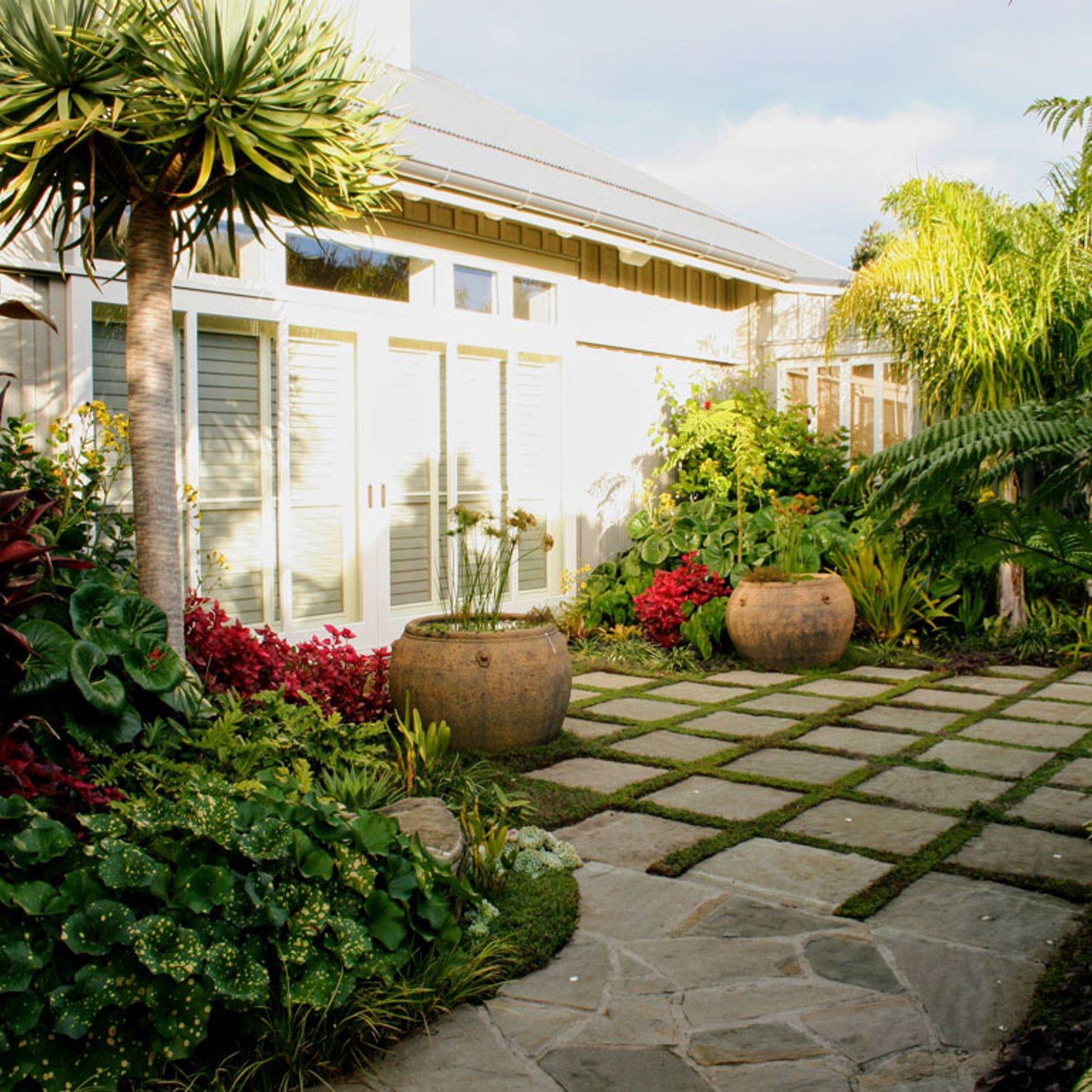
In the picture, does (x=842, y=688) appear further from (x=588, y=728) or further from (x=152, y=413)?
(x=152, y=413)

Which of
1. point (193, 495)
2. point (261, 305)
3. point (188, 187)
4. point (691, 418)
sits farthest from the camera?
point (691, 418)

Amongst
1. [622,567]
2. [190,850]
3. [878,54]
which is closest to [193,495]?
[190,850]

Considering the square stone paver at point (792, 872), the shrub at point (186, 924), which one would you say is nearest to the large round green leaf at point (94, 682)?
the shrub at point (186, 924)

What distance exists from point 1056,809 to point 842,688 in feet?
7.68

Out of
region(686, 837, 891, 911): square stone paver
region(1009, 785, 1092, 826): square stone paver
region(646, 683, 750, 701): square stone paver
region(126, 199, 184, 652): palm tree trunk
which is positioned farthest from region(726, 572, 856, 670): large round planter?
region(126, 199, 184, 652): palm tree trunk

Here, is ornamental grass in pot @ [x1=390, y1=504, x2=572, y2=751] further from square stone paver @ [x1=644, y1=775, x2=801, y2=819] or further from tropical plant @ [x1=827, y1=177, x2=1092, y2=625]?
tropical plant @ [x1=827, y1=177, x2=1092, y2=625]

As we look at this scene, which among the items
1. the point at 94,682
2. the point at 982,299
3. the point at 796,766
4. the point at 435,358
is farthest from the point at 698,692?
the point at 94,682

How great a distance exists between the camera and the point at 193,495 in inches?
190

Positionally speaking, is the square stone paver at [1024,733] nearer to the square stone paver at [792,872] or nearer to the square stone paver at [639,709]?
the square stone paver at [639,709]

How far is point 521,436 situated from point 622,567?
4.04 ft

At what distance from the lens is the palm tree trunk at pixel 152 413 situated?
3.53 m

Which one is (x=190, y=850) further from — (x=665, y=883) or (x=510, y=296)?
(x=510, y=296)

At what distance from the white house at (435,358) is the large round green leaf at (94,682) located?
2.31m

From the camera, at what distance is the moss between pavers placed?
3.22 metres
